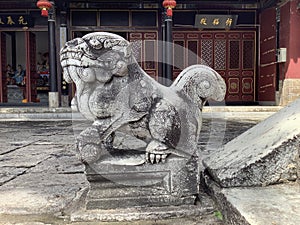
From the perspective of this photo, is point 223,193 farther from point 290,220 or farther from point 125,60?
point 125,60

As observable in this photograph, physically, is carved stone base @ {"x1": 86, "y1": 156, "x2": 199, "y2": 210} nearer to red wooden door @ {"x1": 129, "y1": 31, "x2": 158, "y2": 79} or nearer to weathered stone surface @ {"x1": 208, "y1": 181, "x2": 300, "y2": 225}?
weathered stone surface @ {"x1": 208, "y1": 181, "x2": 300, "y2": 225}

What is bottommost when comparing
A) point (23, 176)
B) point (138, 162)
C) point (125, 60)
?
point (23, 176)

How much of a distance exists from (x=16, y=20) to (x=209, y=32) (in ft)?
21.7

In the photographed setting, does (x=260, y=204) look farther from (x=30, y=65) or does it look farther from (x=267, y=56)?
(x=30, y=65)

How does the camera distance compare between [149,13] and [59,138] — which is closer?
[59,138]

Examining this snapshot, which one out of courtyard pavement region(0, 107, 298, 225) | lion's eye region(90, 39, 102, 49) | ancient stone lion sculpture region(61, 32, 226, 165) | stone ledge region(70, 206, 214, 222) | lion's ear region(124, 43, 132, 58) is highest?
lion's eye region(90, 39, 102, 49)

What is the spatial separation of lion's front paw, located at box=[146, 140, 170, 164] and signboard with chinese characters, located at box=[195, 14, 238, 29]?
9836 millimetres

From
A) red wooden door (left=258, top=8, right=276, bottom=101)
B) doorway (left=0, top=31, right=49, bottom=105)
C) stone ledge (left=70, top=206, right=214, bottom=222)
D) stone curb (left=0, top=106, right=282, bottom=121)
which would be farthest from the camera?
doorway (left=0, top=31, right=49, bottom=105)

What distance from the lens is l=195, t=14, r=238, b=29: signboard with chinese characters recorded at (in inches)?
423

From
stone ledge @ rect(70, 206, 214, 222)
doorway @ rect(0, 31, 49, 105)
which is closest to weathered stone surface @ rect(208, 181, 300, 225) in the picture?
stone ledge @ rect(70, 206, 214, 222)

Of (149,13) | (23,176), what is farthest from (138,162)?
(149,13)

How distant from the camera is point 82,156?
1587mm

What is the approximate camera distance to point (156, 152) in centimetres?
162

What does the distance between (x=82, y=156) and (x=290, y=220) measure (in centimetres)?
98
